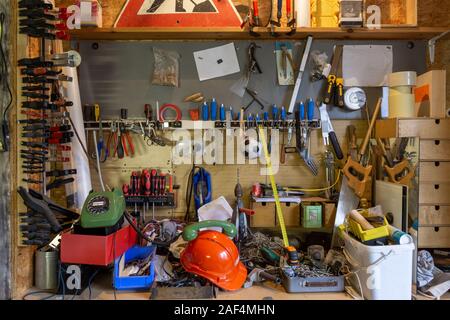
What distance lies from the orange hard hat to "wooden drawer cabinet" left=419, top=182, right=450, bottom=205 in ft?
3.22

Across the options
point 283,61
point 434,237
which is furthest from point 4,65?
point 434,237

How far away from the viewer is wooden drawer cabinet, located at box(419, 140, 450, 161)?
1658 millimetres

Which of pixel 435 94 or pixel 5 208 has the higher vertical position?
pixel 435 94

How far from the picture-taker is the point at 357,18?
1.85m

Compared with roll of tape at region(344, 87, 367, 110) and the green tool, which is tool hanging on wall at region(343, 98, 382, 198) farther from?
the green tool

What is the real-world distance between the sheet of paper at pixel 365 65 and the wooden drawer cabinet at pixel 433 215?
815 millimetres

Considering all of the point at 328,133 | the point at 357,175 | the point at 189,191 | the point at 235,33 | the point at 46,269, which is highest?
the point at 235,33

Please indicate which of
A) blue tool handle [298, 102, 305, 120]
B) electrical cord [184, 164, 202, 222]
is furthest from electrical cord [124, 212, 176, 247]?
blue tool handle [298, 102, 305, 120]

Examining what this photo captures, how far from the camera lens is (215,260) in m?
1.46

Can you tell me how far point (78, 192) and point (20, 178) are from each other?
0.39 metres

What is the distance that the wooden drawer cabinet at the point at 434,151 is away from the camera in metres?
1.66

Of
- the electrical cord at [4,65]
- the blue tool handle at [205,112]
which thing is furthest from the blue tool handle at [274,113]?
the electrical cord at [4,65]

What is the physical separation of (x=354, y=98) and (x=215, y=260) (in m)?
1.30

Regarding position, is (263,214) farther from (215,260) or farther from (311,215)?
(215,260)
